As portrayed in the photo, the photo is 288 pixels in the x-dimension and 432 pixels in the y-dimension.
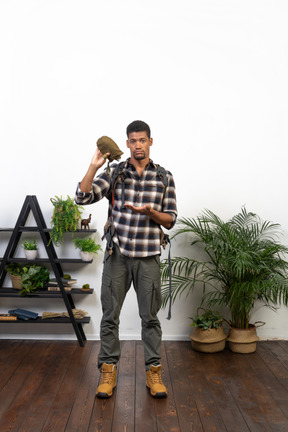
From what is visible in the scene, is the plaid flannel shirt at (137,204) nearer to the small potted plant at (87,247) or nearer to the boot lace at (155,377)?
the boot lace at (155,377)

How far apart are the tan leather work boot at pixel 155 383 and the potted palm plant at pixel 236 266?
760mm

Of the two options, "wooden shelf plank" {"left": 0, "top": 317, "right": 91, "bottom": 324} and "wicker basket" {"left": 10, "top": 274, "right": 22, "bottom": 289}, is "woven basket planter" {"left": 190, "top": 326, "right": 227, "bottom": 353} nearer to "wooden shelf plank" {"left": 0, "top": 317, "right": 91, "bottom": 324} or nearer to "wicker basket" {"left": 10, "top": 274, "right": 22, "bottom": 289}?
"wooden shelf plank" {"left": 0, "top": 317, "right": 91, "bottom": 324}

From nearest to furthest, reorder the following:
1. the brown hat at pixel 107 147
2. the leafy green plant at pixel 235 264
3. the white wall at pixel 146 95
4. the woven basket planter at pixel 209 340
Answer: the brown hat at pixel 107 147
the leafy green plant at pixel 235 264
the woven basket planter at pixel 209 340
the white wall at pixel 146 95

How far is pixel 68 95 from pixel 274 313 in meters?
2.48

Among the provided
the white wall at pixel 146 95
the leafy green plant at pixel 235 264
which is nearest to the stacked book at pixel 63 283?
the white wall at pixel 146 95

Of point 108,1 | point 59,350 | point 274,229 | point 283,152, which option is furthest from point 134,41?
point 59,350

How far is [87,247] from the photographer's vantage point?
3701 mm

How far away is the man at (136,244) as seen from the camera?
273 centimetres

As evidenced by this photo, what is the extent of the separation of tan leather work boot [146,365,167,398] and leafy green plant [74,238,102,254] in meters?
1.18

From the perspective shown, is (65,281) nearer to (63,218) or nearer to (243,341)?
(63,218)

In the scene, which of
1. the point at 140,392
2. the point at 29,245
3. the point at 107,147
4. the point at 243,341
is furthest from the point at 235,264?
the point at 29,245

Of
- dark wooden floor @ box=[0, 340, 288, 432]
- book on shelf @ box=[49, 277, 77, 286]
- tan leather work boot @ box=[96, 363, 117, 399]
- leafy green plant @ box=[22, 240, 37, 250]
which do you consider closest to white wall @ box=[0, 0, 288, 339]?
book on shelf @ box=[49, 277, 77, 286]

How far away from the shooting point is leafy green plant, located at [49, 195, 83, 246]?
3.66 metres

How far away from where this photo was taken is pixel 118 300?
2.80 m
